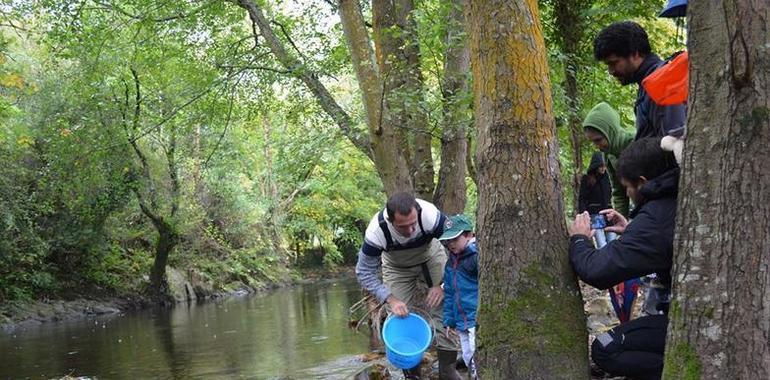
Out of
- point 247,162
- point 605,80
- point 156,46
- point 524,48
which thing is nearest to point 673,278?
point 524,48

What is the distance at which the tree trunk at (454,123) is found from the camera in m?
8.33

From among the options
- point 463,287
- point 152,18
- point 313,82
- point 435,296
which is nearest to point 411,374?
point 435,296

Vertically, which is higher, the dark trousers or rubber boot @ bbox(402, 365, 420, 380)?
the dark trousers

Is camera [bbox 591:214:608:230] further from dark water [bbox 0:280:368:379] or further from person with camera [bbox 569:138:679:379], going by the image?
dark water [bbox 0:280:368:379]

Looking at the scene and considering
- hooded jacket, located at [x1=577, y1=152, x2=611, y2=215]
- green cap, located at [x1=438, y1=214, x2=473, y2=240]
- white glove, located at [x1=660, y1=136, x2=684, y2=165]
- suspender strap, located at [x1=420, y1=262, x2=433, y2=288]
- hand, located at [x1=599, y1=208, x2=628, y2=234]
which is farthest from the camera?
hooded jacket, located at [x1=577, y1=152, x2=611, y2=215]

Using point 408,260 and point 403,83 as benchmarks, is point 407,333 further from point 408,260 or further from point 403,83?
point 403,83

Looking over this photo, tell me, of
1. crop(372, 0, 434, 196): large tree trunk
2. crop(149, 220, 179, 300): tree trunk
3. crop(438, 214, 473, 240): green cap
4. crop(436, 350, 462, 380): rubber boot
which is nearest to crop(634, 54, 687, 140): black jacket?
crop(438, 214, 473, 240): green cap

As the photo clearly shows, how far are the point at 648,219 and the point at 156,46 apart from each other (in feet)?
34.5

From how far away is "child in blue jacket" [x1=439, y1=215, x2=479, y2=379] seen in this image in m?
5.41

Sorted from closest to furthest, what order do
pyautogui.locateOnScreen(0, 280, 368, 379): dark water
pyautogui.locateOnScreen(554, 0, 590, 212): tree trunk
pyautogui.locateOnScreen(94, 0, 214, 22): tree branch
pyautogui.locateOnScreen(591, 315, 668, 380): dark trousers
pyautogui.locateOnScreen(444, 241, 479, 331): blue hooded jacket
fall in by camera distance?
pyautogui.locateOnScreen(591, 315, 668, 380): dark trousers
pyautogui.locateOnScreen(444, 241, 479, 331): blue hooded jacket
pyautogui.locateOnScreen(554, 0, 590, 212): tree trunk
pyautogui.locateOnScreen(0, 280, 368, 379): dark water
pyautogui.locateOnScreen(94, 0, 214, 22): tree branch

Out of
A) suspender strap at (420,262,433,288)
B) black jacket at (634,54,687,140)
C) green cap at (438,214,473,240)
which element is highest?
black jacket at (634,54,687,140)

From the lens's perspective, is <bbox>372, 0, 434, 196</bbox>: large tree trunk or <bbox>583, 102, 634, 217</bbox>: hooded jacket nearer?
<bbox>583, 102, 634, 217</bbox>: hooded jacket

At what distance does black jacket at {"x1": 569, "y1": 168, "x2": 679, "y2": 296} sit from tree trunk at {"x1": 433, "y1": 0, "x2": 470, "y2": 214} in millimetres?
4921

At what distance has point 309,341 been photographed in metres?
12.2
